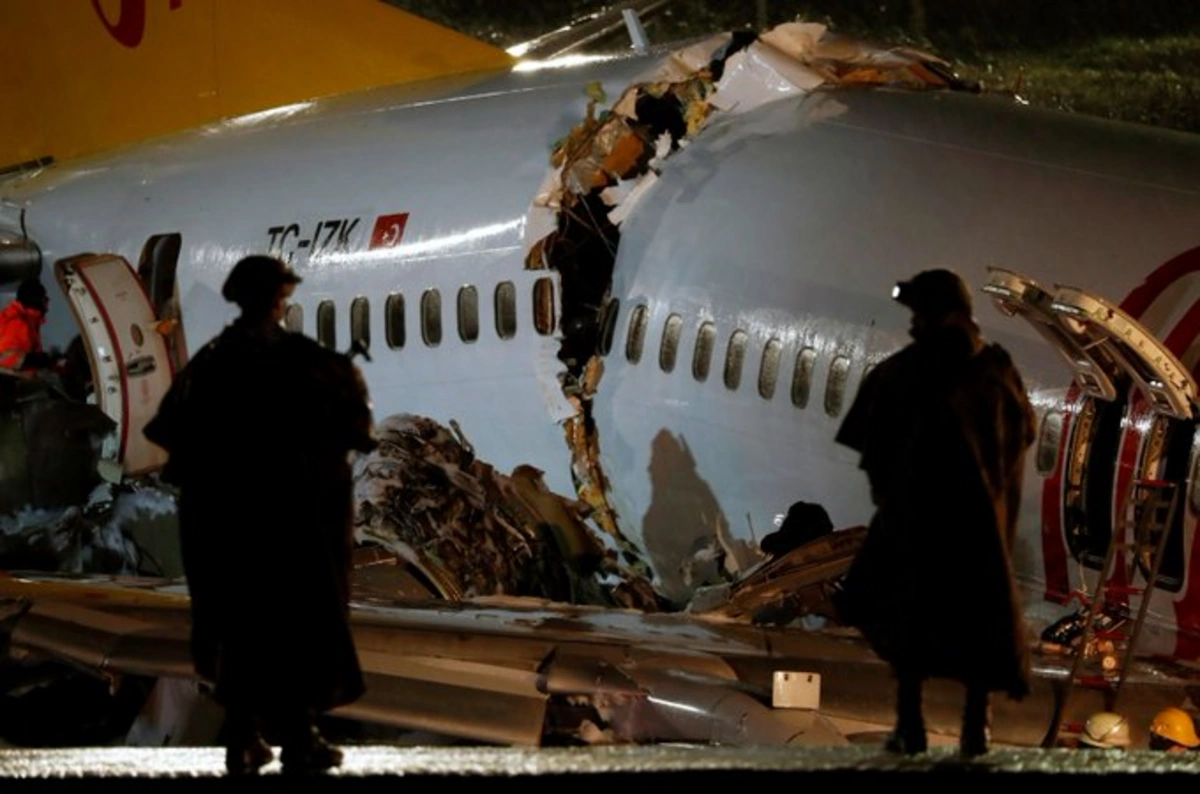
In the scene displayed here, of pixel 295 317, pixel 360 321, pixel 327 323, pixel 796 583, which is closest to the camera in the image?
pixel 796 583

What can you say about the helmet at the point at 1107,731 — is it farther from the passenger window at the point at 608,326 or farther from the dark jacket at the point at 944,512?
the passenger window at the point at 608,326

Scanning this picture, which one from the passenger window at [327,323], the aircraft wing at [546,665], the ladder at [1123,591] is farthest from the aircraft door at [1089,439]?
the passenger window at [327,323]

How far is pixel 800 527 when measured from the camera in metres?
12.2

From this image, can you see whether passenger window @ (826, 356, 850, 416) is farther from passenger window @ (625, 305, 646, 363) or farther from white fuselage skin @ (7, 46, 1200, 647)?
passenger window @ (625, 305, 646, 363)

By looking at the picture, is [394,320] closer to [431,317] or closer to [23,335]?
[431,317]

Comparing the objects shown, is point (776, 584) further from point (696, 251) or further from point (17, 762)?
point (17, 762)

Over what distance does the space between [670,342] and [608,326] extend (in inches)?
23.0

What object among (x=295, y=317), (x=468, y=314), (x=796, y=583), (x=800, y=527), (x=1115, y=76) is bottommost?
(x=796, y=583)

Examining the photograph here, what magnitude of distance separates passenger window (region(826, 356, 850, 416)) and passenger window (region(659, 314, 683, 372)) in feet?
4.33

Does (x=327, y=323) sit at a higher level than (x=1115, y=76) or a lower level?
lower

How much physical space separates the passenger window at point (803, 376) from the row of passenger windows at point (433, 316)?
7.07ft

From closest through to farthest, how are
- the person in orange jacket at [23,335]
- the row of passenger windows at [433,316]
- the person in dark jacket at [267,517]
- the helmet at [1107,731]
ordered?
the person in dark jacket at [267,517] < the helmet at [1107,731] < the row of passenger windows at [433,316] < the person in orange jacket at [23,335]

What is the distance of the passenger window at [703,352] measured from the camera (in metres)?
12.9

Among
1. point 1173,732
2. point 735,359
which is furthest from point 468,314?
point 1173,732
